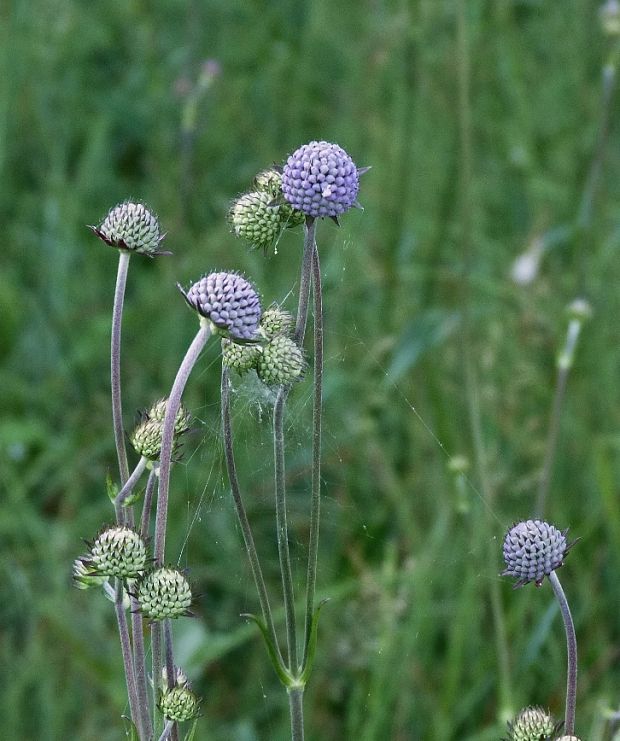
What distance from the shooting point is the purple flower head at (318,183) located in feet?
Answer: 5.65

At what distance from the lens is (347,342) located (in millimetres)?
4484

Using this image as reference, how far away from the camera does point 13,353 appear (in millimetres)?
4852

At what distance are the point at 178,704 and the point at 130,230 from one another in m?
0.78

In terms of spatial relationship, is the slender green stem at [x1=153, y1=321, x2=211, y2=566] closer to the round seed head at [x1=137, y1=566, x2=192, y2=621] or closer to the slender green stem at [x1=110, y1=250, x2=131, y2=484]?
the round seed head at [x1=137, y1=566, x2=192, y2=621]

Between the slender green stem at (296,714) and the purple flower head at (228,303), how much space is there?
2.01 ft

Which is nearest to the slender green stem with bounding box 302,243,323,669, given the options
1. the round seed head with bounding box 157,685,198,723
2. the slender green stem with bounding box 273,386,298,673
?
the slender green stem with bounding box 273,386,298,673

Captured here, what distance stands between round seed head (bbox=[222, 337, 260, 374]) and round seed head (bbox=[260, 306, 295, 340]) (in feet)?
0.12

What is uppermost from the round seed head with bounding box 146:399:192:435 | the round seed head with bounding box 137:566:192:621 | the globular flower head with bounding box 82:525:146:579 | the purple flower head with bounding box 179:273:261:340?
the purple flower head with bounding box 179:273:261:340

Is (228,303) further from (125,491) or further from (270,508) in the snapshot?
(270,508)

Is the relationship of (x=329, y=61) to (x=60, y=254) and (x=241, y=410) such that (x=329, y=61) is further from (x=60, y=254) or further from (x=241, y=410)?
(x=241, y=410)

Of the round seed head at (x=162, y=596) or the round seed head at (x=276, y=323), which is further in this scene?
the round seed head at (x=276, y=323)

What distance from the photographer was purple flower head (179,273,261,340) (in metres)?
1.68

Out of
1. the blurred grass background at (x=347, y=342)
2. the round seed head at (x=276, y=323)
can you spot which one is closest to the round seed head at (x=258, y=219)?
the round seed head at (x=276, y=323)

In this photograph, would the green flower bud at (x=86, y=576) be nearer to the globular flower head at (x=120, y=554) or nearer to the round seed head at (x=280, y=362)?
the globular flower head at (x=120, y=554)
